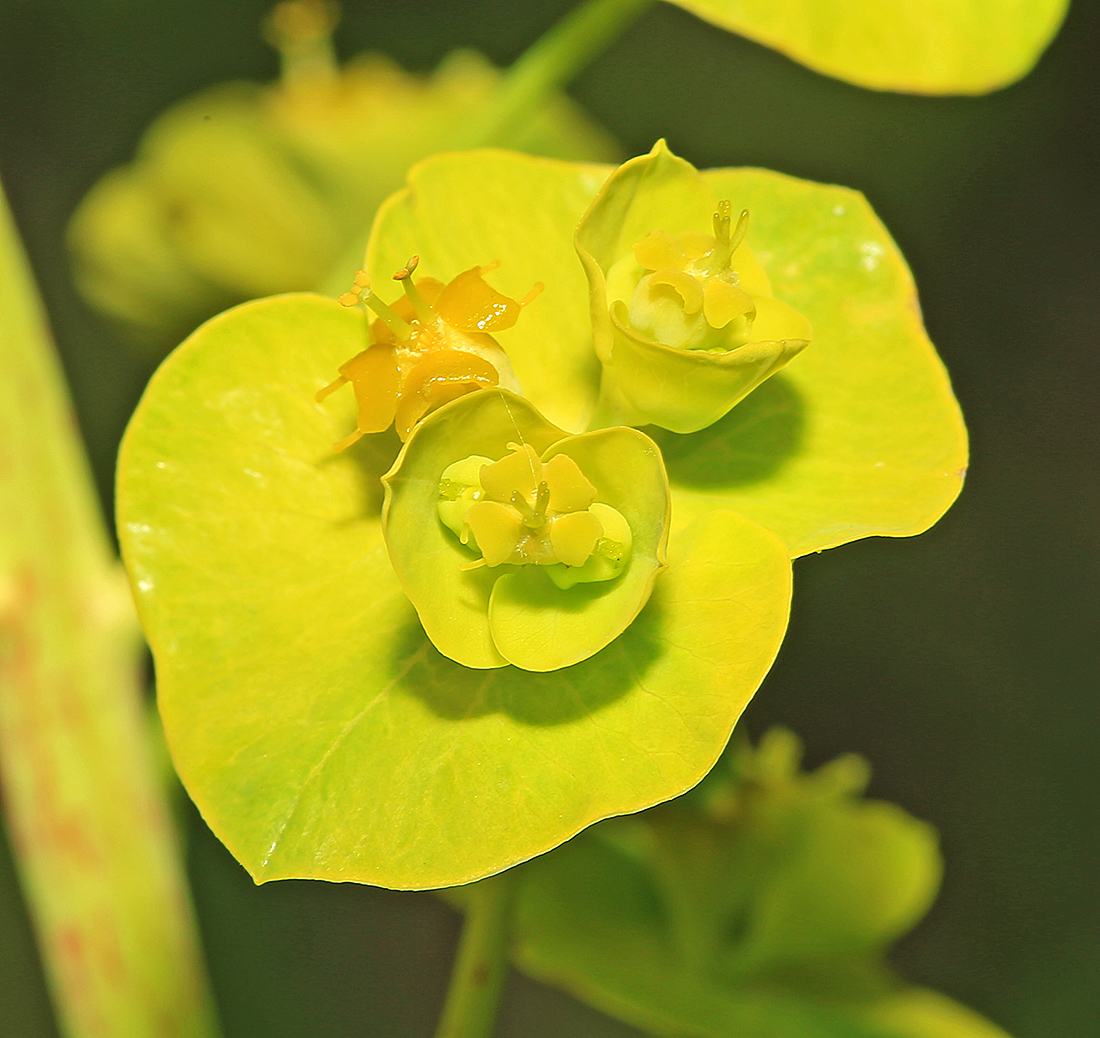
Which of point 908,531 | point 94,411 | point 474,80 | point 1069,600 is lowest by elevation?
point 1069,600

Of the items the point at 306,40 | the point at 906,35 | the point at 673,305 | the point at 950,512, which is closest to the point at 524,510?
the point at 673,305

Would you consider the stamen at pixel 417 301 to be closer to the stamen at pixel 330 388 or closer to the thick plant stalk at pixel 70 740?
the stamen at pixel 330 388

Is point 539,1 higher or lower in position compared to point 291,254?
lower

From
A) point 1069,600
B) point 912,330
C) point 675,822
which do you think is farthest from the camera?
point 1069,600

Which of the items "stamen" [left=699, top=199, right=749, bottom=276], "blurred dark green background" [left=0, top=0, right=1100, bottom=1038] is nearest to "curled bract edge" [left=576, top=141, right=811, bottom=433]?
"stamen" [left=699, top=199, right=749, bottom=276]

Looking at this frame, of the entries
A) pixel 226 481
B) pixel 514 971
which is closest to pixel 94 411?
pixel 514 971

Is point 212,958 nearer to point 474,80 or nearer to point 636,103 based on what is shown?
point 474,80

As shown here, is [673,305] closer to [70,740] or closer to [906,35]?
[906,35]
